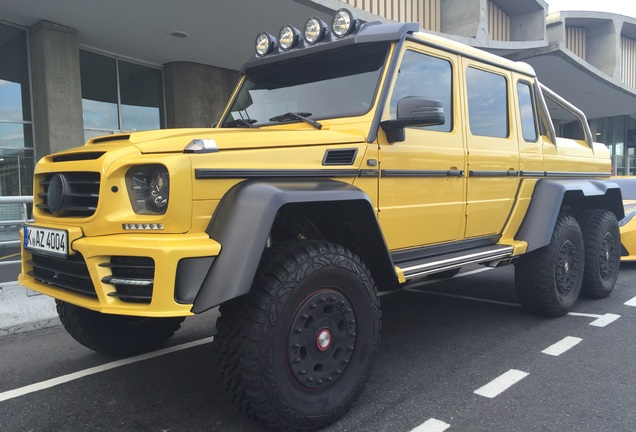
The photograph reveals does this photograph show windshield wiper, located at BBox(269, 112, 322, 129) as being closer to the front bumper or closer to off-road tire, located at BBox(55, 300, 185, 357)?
the front bumper

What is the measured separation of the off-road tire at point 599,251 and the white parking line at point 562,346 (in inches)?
53.2

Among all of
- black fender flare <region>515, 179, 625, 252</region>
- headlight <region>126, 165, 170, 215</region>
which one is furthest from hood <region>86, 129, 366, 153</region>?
black fender flare <region>515, 179, 625, 252</region>

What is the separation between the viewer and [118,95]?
1232 centimetres

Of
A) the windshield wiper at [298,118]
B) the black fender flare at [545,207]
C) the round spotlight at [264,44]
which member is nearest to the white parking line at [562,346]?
the black fender flare at [545,207]

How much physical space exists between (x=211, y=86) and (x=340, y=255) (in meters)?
11.7

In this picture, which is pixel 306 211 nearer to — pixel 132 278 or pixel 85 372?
pixel 132 278

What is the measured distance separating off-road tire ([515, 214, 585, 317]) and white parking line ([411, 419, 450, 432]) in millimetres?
2210

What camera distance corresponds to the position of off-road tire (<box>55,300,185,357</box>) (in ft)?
10.7

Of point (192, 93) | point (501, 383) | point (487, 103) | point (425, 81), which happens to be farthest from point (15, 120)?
point (501, 383)

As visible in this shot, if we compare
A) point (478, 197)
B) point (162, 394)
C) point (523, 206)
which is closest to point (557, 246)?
point (523, 206)

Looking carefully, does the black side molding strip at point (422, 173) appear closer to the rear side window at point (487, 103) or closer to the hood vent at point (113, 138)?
the rear side window at point (487, 103)

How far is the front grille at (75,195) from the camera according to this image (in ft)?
8.18

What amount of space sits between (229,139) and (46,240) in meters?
1.14

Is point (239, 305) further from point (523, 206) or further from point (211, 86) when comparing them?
point (211, 86)
